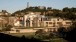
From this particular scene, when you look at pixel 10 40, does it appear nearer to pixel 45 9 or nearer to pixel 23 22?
pixel 23 22

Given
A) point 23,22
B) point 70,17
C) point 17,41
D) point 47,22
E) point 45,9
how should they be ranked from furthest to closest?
point 45,9 → point 70,17 → point 23,22 → point 47,22 → point 17,41

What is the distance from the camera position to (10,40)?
8883 mm

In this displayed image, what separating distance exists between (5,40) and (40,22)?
2679 cm

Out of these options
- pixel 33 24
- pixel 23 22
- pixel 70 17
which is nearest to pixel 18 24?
pixel 23 22

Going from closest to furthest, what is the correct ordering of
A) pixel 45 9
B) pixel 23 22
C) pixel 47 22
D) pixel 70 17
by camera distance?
pixel 47 22 < pixel 23 22 < pixel 70 17 < pixel 45 9

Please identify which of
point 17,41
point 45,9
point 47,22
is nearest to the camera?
point 17,41

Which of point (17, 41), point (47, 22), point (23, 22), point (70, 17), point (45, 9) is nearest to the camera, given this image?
point (17, 41)

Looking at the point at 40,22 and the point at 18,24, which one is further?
the point at 18,24

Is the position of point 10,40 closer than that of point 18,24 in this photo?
Yes

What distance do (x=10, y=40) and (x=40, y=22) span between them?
26790 mm

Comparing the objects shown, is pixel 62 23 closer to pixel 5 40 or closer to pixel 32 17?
pixel 32 17

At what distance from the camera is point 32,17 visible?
3694 centimetres

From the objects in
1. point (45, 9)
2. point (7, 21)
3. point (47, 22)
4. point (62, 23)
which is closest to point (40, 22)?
point (47, 22)

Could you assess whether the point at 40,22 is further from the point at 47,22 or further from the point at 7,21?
the point at 7,21
